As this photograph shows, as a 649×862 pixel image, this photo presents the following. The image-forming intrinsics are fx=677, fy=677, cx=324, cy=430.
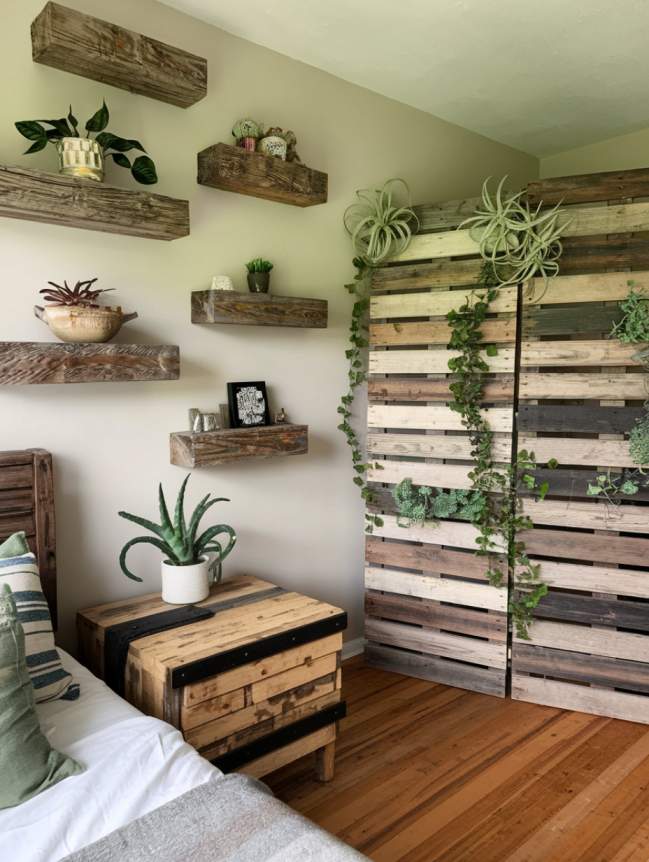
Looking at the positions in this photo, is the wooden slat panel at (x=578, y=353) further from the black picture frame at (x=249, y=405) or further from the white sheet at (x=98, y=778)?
the white sheet at (x=98, y=778)

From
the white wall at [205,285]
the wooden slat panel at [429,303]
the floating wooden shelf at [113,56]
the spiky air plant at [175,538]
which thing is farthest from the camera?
the wooden slat panel at [429,303]

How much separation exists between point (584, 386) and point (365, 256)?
1.10 meters

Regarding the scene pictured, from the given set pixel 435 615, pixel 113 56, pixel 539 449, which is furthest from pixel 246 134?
pixel 435 615

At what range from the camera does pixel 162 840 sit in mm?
1203

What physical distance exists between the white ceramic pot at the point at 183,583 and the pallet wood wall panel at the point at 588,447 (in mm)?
1333

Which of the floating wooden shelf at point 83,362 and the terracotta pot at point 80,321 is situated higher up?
the terracotta pot at point 80,321

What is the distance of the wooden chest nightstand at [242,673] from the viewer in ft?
6.14

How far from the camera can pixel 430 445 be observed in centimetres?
287

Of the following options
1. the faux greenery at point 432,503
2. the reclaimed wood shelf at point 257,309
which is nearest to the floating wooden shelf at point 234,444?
the reclaimed wood shelf at point 257,309

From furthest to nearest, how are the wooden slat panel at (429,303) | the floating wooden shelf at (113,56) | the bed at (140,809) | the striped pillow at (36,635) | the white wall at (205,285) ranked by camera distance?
the wooden slat panel at (429,303) → the white wall at (205,285) → the floating wooden shelf at (113,56) → the striped pillow at (36,635) → the bed at (140,809)

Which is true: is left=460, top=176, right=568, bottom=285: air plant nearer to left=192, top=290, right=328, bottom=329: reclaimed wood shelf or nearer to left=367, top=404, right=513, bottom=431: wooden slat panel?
left=367, top=404, right=513, bottom=431: wooden slat panel

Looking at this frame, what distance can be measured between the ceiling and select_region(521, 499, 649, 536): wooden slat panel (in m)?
1.77

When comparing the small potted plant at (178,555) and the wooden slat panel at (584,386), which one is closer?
the small potted plant at (178,555)

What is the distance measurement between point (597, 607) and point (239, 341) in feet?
5.79
